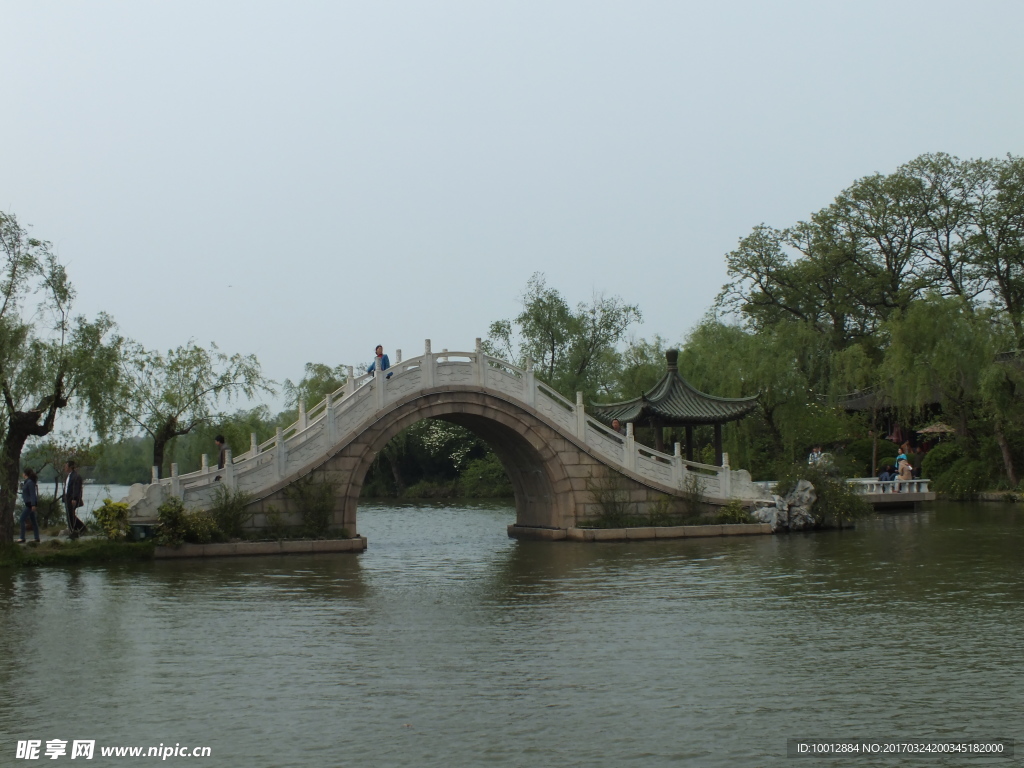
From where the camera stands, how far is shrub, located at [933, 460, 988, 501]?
31.6 metres

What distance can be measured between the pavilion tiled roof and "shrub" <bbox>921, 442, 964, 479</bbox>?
510 inches

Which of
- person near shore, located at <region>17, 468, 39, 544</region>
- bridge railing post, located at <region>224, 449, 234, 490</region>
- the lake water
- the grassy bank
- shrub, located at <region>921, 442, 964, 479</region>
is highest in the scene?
shrub, located at <region>921, 442, 964, 479</region>

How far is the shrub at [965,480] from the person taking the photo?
3162 cm

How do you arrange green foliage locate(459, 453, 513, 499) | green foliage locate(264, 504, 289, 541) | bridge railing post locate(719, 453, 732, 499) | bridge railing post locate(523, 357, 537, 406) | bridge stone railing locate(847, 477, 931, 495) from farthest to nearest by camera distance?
green foliage locate(459, 453, 513, 499), bridge stone railing locate(847, 477, 931, 495), bridge railing post locate(719, 453, 732, 499), bridge railing post locate(523, 357, 537, 406), green foliage locate(264, 504, 289, 541)

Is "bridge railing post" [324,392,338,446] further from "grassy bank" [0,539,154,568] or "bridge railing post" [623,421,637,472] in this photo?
"bridge railing post" [623,421,637,472]

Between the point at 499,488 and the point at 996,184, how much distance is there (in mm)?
22546

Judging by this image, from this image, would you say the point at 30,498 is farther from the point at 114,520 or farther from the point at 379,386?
the point at 379,386

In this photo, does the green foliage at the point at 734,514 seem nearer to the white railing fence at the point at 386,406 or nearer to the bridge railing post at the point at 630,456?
the white railing fence at the point at 386,406

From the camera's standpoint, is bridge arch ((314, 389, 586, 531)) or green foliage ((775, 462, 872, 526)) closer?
bridge arch ((314, 389, 586, 531))

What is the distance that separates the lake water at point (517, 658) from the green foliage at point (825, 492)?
514 cm

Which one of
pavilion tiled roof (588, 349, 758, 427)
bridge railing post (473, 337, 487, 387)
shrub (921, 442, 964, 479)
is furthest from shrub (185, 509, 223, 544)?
shrub (921, 442, 964, 479)

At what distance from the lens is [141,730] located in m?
7.72

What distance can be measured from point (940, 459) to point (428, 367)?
20.7m

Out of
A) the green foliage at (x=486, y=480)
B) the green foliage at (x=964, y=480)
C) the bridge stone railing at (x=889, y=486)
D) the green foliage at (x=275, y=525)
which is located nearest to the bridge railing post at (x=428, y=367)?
the green foliage at (x=275, y=525)
